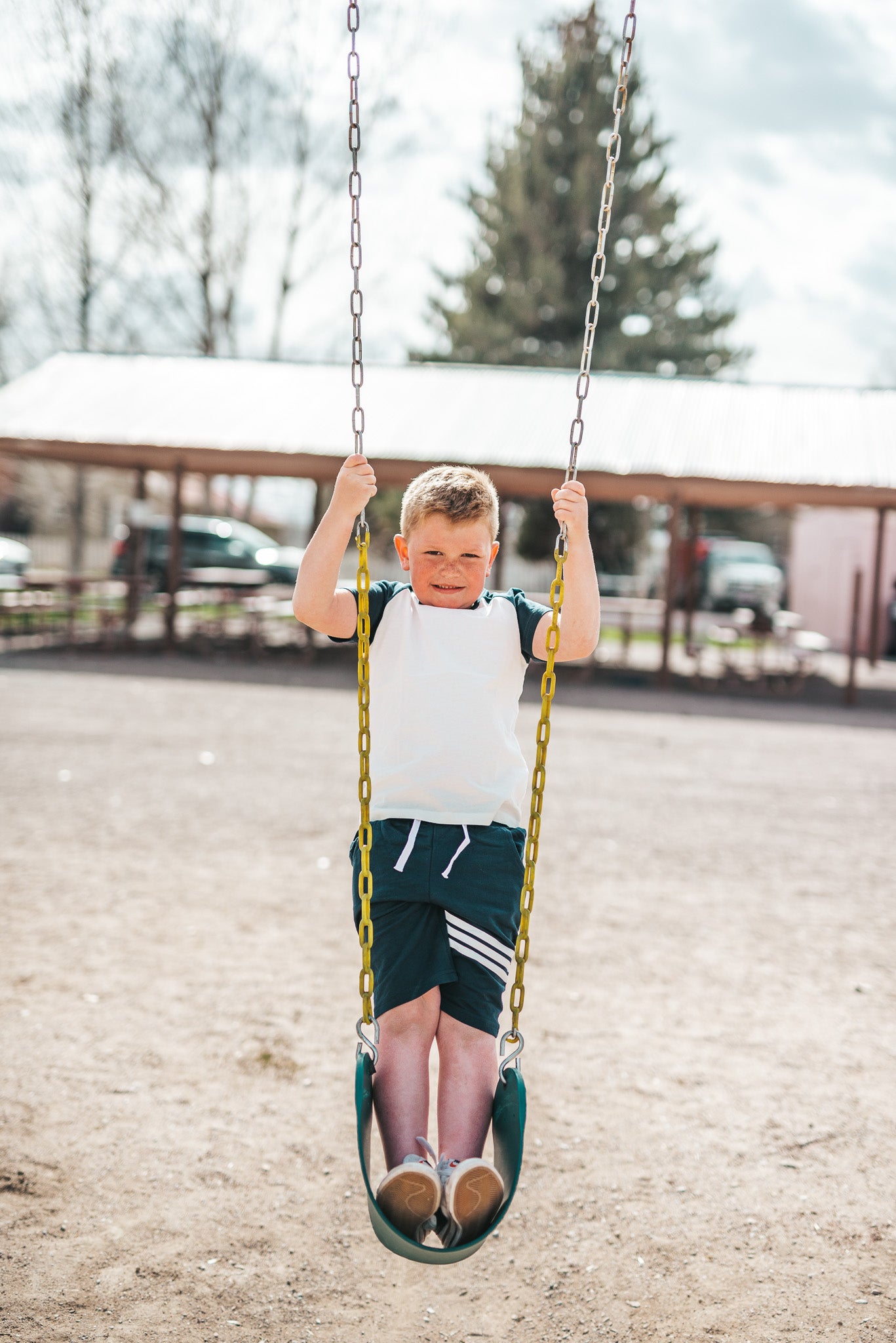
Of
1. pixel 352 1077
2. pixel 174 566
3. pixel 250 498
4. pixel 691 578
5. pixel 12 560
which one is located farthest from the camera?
pixel 250 498

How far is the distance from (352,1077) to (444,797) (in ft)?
4.39

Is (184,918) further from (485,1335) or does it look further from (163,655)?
(163,655)

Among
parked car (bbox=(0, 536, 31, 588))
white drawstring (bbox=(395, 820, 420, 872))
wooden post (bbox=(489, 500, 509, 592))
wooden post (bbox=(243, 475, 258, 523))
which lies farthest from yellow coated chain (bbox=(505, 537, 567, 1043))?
parked car (bbox=(0, 536, 31, 588))

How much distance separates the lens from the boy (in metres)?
2.31

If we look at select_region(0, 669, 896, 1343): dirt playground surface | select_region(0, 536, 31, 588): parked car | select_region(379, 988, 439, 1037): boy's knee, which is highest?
select_region(0, 536, 31, 588): parked car

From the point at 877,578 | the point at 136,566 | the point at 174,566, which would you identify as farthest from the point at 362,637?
the point at 136,566

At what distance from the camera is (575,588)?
103 inches

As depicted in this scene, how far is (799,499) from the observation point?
51.6ft

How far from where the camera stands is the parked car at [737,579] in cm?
2802

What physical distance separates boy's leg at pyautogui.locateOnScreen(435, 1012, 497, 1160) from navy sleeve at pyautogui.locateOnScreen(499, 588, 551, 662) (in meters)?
0.81

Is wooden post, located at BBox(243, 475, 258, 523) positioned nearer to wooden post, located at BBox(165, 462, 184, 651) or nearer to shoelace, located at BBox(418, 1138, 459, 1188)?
wooden post, located at BBox(165, 462, 184, 651)

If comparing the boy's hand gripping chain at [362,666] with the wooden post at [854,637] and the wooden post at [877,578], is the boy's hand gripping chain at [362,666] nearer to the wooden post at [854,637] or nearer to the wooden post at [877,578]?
the wooden post at [854,637]

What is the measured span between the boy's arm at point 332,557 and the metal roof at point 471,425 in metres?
11.9

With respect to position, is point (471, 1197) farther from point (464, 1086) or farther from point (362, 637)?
point (362, 637)
